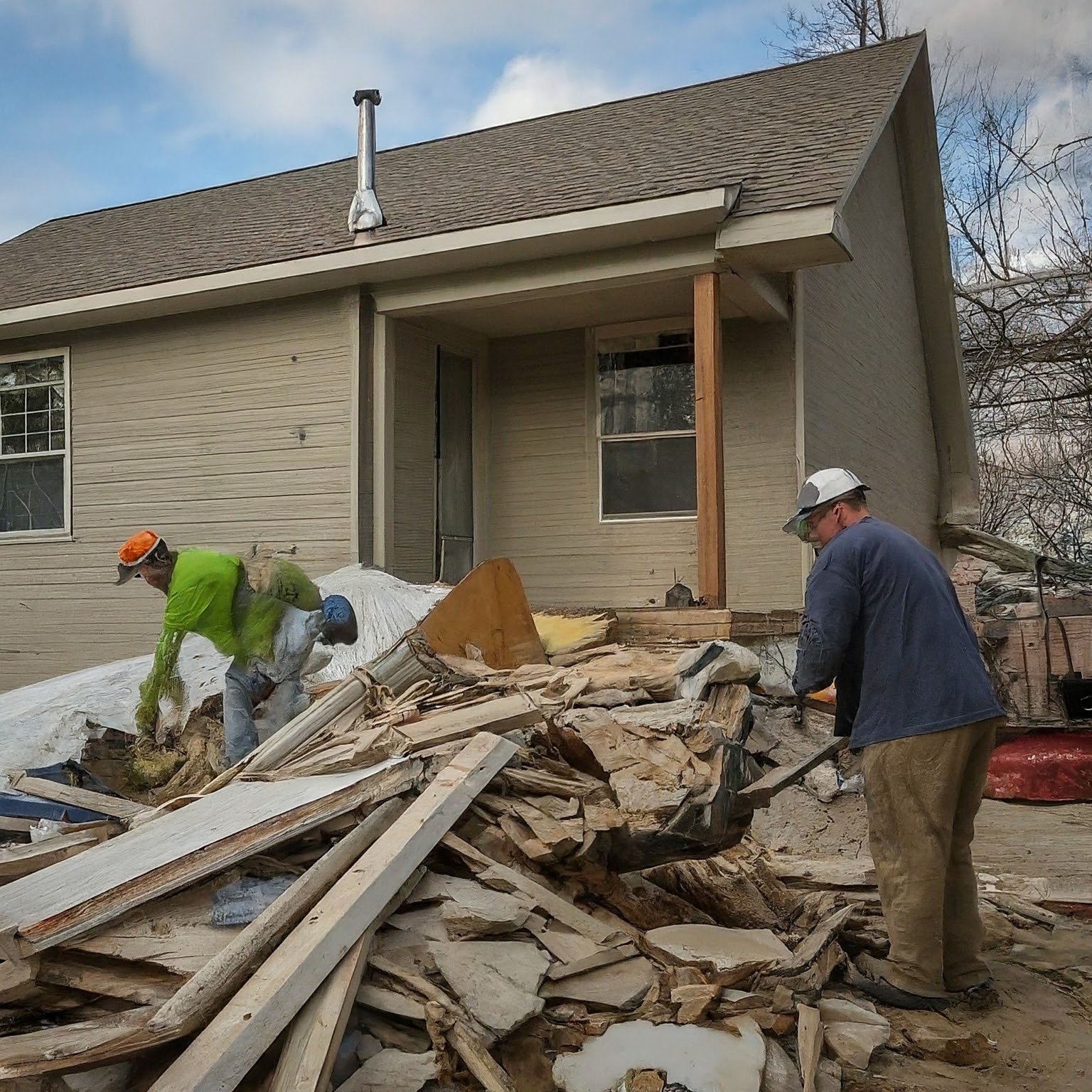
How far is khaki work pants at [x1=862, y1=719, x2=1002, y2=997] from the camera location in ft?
14.3

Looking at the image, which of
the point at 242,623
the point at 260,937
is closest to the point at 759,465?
the point at 242,623

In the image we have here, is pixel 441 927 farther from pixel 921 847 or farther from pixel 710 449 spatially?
pixel 710 449

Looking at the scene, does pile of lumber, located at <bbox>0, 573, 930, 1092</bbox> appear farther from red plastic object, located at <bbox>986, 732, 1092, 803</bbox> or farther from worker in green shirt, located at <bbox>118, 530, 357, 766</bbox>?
red plastic object, located at <bbox>986, 732, 1092, 803</bbox>

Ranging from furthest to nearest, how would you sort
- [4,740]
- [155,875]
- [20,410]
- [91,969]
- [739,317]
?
[20,410], [739,317], [4,740], [155,875], [91,969]

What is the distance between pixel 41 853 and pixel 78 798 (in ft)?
5.16

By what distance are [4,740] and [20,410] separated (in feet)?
16.8

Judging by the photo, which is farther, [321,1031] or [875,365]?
[875,365]

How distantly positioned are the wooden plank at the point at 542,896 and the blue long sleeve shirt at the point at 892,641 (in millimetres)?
1172

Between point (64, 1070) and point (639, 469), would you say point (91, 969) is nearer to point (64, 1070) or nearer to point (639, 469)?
point (64, 1070)

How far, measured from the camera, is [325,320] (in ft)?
32.9

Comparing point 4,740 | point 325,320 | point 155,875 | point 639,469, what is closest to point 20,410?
point 325,320

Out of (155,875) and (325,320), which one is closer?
(155,875)

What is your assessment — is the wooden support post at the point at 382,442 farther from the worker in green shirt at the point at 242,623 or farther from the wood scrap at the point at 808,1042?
the wood scrap at the point at 808,1042

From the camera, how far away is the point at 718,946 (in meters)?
4.37
